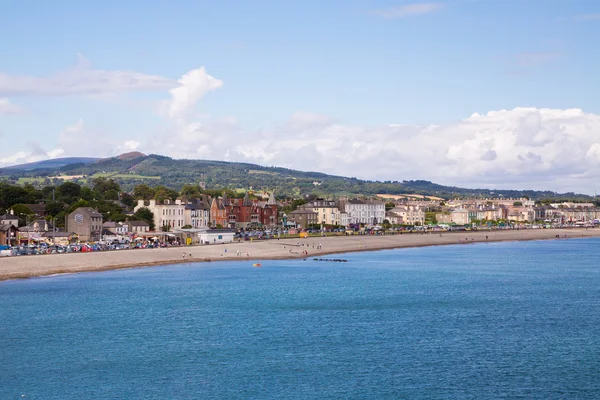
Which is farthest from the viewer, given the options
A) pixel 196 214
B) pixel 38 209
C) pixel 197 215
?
pixel 197 215

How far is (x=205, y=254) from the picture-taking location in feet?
275

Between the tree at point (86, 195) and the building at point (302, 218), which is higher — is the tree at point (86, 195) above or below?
above

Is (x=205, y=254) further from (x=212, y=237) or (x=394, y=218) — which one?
(x=394, y=218)

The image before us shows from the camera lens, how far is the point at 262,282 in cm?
5988

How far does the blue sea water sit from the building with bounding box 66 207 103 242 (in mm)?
32503

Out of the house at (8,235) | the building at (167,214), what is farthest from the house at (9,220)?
the building at (167,214)

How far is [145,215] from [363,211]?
6241 cm

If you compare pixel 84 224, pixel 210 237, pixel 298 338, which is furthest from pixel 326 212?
pixel 298 338

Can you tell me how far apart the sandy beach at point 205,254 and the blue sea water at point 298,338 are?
430cm

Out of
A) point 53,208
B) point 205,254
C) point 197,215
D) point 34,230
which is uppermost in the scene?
point 53,208

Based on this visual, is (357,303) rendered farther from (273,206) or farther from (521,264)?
(273,206)

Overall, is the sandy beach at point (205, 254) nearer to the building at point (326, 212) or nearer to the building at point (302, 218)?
the building at point (302, 218)

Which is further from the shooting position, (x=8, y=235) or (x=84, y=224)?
(x=84, y=224)

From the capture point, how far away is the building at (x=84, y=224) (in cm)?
9438
